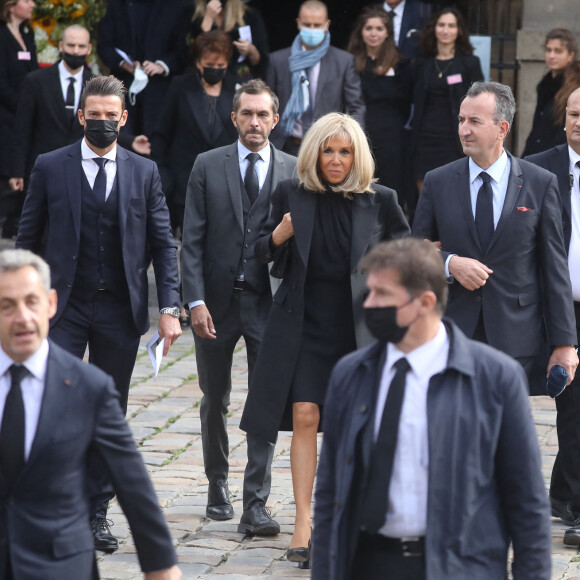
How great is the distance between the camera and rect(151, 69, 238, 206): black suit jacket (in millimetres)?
10617

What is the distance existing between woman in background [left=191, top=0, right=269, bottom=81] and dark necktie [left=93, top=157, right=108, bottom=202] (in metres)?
5.01

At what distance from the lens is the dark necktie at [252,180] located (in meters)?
7.27

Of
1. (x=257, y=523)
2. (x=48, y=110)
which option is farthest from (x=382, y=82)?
(x=257, y=523)

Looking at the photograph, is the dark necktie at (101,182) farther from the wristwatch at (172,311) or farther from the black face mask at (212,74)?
the black face mask at (212,74)

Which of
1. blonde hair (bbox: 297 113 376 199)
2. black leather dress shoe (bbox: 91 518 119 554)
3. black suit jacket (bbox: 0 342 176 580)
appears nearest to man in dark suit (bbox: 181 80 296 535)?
black leather dress shoe (bbox: 91 518 119 554)

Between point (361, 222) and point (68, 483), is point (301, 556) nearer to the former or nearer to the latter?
point (361, 222)

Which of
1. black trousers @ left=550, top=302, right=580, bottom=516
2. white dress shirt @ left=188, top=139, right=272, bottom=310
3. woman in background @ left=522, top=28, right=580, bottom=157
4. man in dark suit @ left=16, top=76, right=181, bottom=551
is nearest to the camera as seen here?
man in dark suit @ left=16, top=76, right=181, bottom=551

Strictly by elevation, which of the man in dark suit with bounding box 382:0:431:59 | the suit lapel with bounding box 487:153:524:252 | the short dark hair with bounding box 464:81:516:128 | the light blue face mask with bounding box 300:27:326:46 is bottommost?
the suit lapel with bounding box 487:153:524:252

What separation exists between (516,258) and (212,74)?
4607 mm

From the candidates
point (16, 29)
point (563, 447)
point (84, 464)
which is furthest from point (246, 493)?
Result: point (16, 29)

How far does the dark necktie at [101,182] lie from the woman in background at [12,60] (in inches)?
222

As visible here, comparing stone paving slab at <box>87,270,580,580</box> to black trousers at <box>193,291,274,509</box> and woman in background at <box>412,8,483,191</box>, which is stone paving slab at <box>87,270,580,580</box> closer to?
black trousers at <box>193,291,274,509</box>

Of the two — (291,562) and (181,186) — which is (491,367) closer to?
(291,562)

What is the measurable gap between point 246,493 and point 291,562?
63 cm
